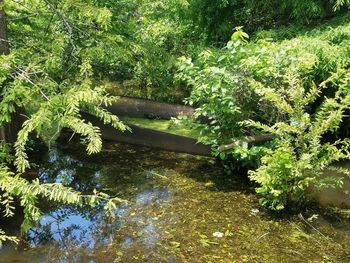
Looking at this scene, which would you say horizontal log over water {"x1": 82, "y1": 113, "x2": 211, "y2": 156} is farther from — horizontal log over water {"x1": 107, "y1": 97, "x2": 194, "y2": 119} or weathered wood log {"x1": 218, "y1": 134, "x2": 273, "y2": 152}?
weathered wood log {"x1": 218, "y1": 134, "x2": 273, "y2": 152}

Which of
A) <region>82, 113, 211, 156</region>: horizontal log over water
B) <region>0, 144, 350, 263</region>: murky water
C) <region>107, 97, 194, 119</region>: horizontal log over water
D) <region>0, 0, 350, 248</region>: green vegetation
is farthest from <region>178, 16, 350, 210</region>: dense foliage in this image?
<region>107, 97, 194, 119</region>: horizontal log over water

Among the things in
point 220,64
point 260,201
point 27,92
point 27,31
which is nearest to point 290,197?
point 260,201

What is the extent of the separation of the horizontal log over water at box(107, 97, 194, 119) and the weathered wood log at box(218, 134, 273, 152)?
2454 millimetres

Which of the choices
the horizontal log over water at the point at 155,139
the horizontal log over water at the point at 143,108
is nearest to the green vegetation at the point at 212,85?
the horizontal log over water at the point at 155,139

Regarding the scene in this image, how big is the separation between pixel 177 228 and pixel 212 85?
1878 millimetres

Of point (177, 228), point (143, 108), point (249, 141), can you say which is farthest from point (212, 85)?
point (143, 108)

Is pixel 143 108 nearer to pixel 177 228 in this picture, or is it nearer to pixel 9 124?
pixel 9 124

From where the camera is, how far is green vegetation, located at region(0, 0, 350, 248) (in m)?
3.86

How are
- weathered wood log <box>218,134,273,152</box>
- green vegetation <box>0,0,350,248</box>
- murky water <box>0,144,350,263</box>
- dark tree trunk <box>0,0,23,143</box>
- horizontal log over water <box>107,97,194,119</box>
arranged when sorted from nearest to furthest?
green vegetation <box>0,0,350,248</box>, murky water <box>0,144,350,263</box>, dark tree trunk <box>0,0,23,143</box>, weathered wood log <box>218,134,273,152</box>, horizontal log over water <box>107,97,194,119</box>

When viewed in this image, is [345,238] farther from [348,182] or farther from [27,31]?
[27,31]

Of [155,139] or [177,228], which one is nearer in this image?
[177,228]

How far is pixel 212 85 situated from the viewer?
528 centimetres

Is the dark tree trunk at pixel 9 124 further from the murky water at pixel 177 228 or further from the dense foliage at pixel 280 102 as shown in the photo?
the dense foliage at pixel 280 102

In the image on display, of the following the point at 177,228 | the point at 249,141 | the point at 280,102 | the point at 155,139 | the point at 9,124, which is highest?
the point at 280,102
